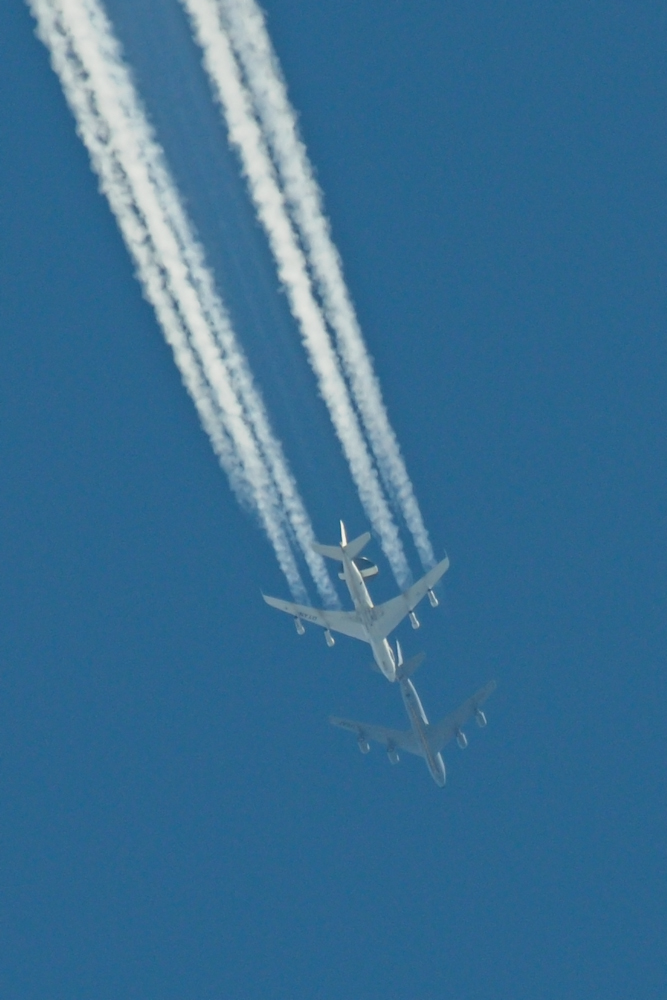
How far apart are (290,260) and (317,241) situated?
0.99 meters

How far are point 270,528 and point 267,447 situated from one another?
259 cm

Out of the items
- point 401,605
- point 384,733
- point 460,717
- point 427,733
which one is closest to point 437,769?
Result: point 427,733

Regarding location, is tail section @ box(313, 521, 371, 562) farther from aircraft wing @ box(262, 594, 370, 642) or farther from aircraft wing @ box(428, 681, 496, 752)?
aircraft wing @ box(428, 681, 496, 752)

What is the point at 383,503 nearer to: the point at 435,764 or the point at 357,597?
the point at 357,597

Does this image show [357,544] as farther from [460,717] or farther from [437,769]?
[437,769]

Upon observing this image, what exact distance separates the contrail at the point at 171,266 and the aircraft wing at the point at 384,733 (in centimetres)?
624

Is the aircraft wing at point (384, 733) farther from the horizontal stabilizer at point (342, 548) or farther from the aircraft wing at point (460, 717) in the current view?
the horizontal stabilizer at point (342, 548)

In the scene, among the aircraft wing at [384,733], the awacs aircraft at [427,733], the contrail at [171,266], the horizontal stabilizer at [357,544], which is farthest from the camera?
the aircraft wing at [384,733]

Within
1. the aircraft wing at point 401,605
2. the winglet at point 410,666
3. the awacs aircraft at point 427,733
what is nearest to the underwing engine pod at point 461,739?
the awacs aircraft at point 427,733

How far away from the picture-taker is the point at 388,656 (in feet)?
148

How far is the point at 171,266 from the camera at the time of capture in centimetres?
3744

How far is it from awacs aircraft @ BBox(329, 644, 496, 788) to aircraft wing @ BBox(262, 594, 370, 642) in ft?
10.7

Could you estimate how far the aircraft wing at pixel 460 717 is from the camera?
48.5 metres

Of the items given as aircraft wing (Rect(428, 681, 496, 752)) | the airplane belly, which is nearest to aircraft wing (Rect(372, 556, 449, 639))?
aircraft wing (Rect(428, 681, 496, 752))
